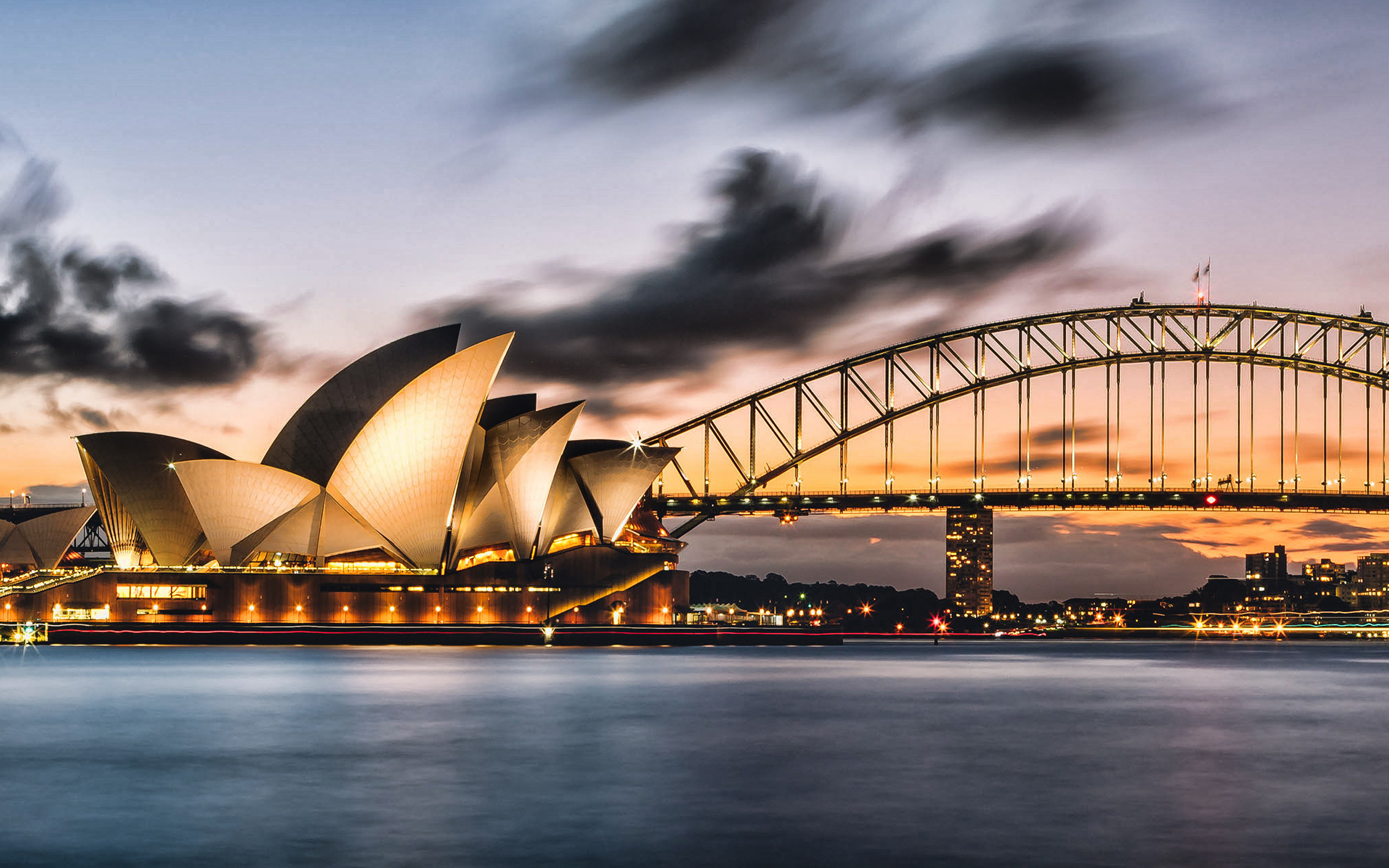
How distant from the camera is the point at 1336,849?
19344 millimetres

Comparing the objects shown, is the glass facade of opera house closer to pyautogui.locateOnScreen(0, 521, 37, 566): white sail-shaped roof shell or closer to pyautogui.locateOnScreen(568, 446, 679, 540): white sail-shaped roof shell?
pyautogui.locateOnScreen(568, 446, 679, 540): white sail-shaped roof shell

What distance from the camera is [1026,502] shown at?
10550 centimetres

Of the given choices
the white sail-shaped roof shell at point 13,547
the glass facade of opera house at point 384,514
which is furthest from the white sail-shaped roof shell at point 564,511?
the white sail-shaped roof shell at point 13,547

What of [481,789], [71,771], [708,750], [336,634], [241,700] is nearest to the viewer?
[481,789]

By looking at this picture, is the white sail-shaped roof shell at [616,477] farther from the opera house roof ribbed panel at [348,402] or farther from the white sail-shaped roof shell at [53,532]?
the white sail-shaped roof shell at [53,532]

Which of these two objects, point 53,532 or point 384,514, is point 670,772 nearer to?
point 384,514

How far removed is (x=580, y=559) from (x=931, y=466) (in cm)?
3120

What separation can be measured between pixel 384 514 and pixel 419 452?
6368 millimetres

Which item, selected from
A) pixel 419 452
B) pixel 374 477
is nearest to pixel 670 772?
pixel 419 452

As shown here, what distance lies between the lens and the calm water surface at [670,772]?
19.2 m

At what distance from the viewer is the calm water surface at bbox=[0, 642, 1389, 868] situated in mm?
19250

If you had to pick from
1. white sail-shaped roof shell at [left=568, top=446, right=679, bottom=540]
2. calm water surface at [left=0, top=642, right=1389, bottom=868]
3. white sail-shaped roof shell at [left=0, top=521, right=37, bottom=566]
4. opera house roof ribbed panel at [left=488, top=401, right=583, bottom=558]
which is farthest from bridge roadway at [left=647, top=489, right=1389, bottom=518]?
white sail-shaped roof shell at [left=0, top=521, right=37, bottom=566]

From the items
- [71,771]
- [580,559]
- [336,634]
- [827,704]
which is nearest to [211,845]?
[71,771]

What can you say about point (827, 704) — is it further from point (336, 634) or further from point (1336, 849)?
point (336, 634)
